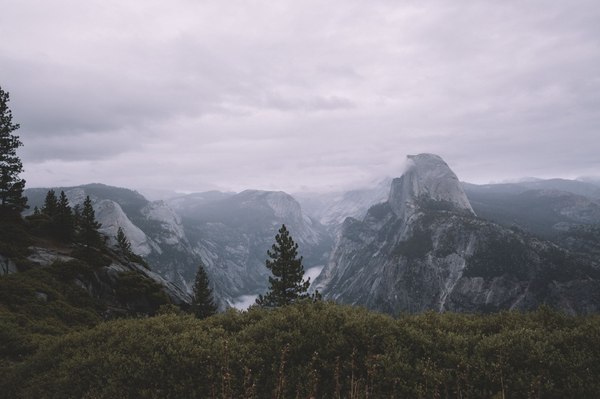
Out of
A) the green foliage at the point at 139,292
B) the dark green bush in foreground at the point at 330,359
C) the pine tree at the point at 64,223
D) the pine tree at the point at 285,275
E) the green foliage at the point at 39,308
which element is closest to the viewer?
the dark green bush in foreground at the point at 330,359

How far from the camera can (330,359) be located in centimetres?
1018

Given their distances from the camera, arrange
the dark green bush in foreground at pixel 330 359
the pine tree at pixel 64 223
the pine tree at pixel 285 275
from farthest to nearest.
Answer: the pine tree at pixel 285 275 < the pine tree at pixel 64 223 < the dark green bush in foreground at pixel 330 359

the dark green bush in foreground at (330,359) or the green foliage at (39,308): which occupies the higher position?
the dark green bush in foreground at (330,359)

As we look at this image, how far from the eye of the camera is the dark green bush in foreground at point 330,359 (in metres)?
8.73

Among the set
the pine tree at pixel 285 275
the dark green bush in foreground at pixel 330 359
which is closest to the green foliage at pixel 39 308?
the dark green bush in foreground at pixel 330 359

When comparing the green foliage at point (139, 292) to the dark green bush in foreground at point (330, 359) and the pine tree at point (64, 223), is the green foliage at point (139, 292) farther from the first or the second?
the dark green bush in foreground at point (330, 359)

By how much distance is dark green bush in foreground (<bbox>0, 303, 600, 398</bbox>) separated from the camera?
8.73 m

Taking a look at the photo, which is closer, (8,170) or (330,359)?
(330,359)

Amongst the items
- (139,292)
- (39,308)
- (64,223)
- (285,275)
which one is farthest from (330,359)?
(64,223)

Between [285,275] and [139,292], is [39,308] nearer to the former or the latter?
[139,292]

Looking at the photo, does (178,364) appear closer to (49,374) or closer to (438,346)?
(49,374)

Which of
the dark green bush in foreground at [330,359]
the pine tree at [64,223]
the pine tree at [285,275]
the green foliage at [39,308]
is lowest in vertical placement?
the pine tree at [285,275]

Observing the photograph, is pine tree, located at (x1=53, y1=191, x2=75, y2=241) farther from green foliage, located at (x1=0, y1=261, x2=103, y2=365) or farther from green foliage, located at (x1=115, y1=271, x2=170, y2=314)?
green foliage, located at (x1=0, y1=261, x2=103, y2=365)

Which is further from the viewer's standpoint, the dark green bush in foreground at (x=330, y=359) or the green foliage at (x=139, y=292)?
the green foliage at (x=139, y=292)
